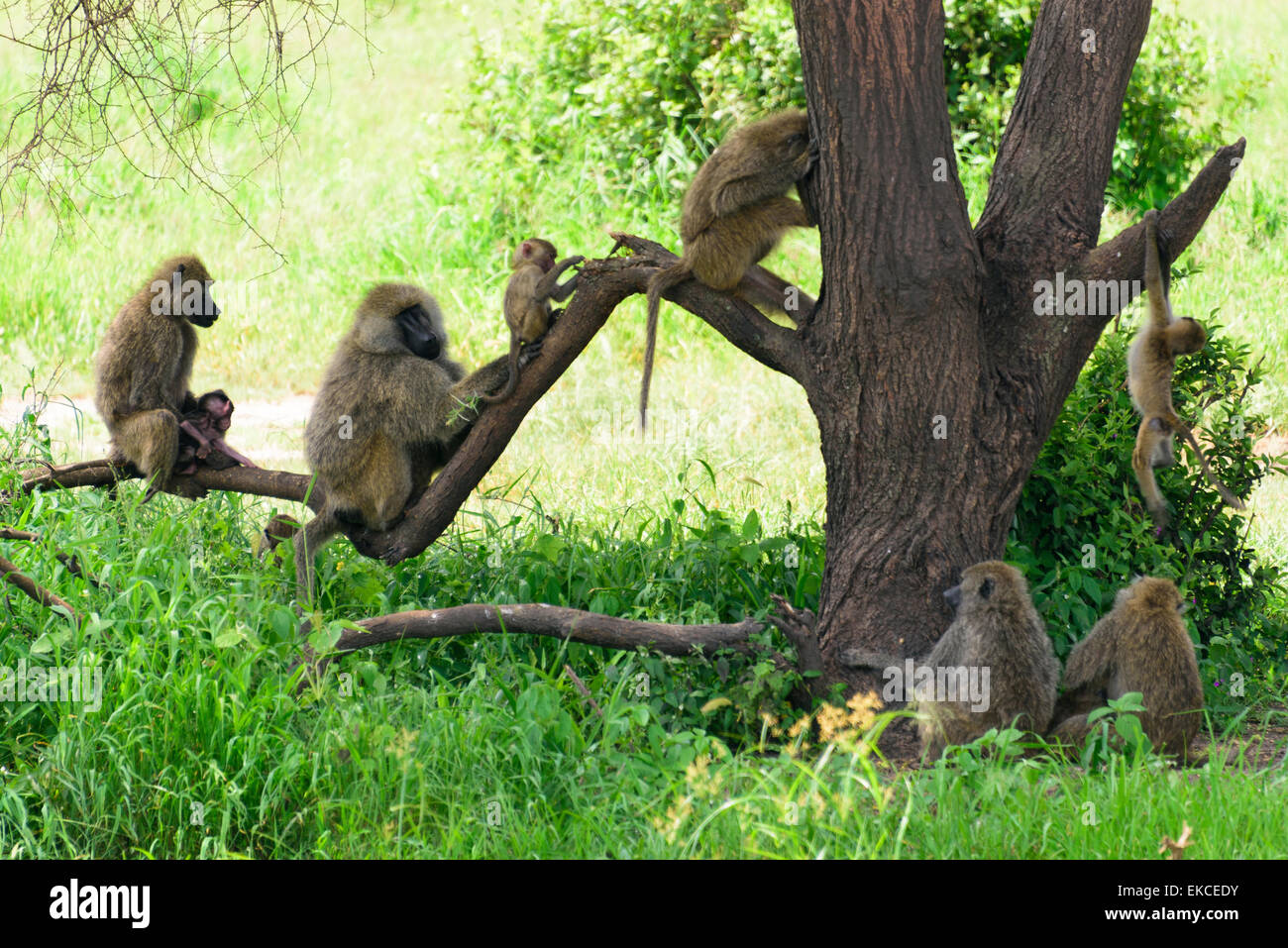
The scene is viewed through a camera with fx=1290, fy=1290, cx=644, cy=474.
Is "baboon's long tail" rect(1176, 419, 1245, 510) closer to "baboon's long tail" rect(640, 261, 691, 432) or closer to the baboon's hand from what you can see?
"baboon's long tail" rect(640, 261, 691, 432)

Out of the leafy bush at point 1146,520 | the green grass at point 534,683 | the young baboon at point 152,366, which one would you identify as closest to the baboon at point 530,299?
Result: the green grass at point 534,683

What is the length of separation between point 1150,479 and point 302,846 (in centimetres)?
318

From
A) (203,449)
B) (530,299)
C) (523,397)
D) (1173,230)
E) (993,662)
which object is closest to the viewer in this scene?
(993,662)

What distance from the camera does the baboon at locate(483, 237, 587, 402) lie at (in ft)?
16.7

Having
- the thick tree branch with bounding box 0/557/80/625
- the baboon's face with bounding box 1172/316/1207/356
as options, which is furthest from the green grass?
the baboon's face with bounding box 1172/316/1207/356

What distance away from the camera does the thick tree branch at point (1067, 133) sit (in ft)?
14.8

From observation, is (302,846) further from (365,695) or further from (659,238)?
(659,238)

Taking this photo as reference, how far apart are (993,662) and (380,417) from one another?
2710 millimetres

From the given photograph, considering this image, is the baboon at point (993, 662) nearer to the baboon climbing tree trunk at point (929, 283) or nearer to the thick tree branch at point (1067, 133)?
the baboon climbing tree trunk at point (929, 283)

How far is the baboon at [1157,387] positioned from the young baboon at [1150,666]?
1.68 ft

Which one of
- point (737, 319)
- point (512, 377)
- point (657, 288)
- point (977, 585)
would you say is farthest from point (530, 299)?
point (977, 585)

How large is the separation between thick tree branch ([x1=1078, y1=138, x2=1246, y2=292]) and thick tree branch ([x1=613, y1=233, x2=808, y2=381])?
1041 millimetres

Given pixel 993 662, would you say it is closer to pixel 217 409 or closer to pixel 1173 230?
pixel 1173 230

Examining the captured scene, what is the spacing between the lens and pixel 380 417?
17.8 feet
